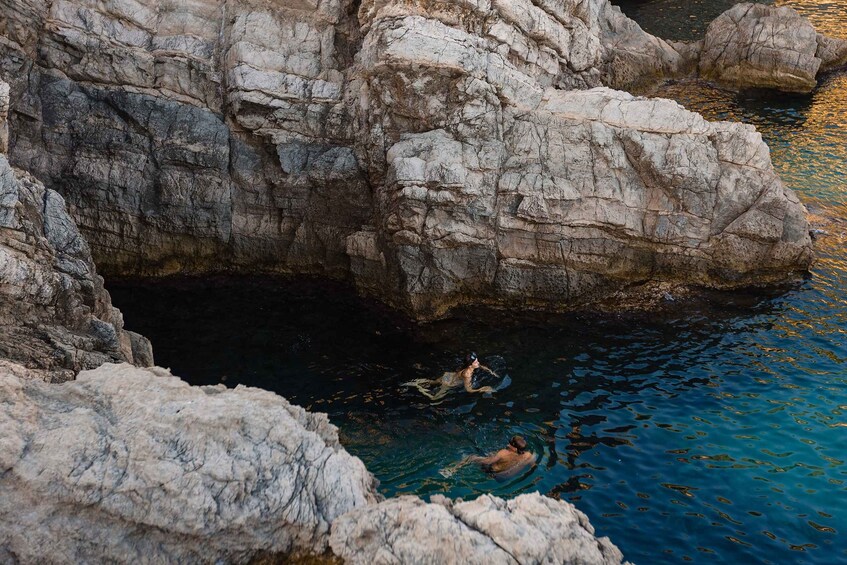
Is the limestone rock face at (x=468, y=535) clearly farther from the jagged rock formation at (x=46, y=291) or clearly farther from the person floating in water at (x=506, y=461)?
the jagged rock formation at (x=46, y=291)

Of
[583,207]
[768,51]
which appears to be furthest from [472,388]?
[768,51]

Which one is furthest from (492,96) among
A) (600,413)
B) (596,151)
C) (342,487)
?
(342,487)

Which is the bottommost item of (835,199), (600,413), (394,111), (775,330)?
(600,413)

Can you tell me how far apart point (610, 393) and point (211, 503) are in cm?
1332

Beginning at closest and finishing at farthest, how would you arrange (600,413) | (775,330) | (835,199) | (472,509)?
1. (472,509)
2. (600,413)
3. (775,330)
4. (835,199)

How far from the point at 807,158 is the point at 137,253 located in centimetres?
2935

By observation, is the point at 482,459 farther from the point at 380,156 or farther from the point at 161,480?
the point at 380,156

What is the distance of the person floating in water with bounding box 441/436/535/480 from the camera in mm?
17906

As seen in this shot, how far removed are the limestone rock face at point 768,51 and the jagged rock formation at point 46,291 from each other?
122ft

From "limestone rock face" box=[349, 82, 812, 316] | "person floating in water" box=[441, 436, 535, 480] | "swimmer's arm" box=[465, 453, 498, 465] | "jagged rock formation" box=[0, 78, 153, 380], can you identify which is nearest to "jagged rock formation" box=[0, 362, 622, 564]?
"jagged rock formation" box=[0, 78, 153, 380]

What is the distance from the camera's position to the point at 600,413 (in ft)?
67.5

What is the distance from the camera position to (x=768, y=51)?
4178 cm

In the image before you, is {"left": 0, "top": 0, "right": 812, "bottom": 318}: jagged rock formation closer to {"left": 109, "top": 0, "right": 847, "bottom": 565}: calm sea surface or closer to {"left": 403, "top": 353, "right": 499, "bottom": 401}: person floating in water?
{"left": 109, "top": 0, "right": 847, "bottom": 565}: calm sea surface

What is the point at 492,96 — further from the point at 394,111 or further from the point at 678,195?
the point at 678,195
